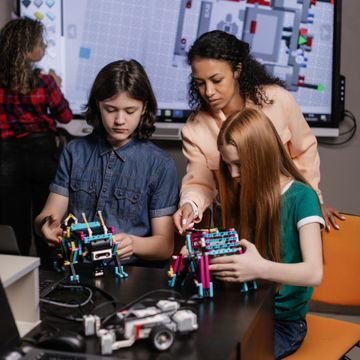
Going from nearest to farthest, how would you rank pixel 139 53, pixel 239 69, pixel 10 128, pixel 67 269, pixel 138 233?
pixel 67 269 < pixel 138 233 < pixel 239 69 < pixel 10 128 < pixel 139 53

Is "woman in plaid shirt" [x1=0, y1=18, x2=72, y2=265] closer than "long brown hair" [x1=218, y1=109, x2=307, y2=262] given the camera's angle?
No

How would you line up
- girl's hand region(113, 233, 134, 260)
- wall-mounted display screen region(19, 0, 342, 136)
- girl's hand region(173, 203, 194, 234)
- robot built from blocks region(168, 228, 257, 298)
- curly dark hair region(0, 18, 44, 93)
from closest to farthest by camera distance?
robot built from blocks region(168, 228, 257, 298), girl's hand region(113, 233, 134, 260), girl's hand region(173, 203, 194, 234), curly dark hair region(0, 18, 44, 93), wall-mounted display screen region(19, 0, 342, 136)

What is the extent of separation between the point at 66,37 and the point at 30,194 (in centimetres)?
80

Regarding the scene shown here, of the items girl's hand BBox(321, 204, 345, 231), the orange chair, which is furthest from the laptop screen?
girl's hand BBox(321, 204, 345, 231)

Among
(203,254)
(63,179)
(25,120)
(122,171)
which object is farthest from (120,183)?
(25,120)

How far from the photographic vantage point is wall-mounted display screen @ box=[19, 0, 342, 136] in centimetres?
280

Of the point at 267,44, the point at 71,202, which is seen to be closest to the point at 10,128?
the point at 71,202

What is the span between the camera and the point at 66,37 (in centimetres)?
294

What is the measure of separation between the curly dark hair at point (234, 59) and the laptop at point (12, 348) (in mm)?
1066

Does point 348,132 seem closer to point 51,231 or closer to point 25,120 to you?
point 25,120

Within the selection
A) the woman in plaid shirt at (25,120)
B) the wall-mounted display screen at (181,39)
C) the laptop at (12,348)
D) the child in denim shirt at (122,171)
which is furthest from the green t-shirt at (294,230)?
the woman in plaid shirt at (25,120)

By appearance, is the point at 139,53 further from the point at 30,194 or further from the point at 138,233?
the point at 138,233

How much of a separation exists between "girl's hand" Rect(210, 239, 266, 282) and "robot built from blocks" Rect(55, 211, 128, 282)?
232 millimetres

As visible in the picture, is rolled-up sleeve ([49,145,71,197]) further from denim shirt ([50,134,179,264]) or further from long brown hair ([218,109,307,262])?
long brown hair ([218,109,307,262])
